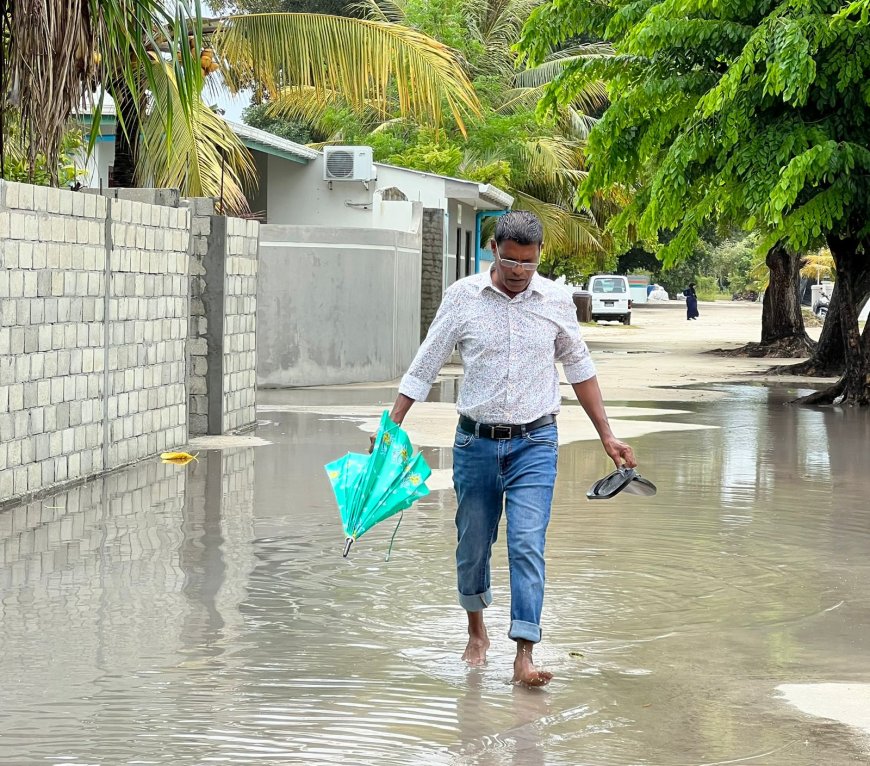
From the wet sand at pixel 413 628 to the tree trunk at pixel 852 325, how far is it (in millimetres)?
6875

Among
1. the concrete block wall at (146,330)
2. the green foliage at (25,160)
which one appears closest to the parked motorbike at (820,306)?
the green foliage at (25,160)

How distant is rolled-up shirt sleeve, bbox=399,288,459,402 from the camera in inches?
240

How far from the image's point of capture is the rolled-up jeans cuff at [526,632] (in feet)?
18.9

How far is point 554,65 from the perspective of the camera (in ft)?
138

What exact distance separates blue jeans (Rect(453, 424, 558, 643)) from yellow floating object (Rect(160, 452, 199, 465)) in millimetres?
6743

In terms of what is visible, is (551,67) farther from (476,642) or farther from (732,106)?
(476,642)

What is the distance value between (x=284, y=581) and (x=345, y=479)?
5.40 feet

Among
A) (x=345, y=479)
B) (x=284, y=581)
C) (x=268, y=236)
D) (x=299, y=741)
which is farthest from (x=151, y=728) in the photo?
(x=268, y=236)

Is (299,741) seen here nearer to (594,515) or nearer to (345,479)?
(345,479)

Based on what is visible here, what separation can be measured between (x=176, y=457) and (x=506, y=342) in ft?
23.4

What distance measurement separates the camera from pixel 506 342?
6012 millimetres

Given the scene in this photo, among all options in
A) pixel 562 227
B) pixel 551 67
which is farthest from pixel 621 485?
pixel 551 67

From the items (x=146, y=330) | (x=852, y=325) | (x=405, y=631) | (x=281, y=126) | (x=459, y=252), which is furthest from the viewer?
(x=281, y=126)

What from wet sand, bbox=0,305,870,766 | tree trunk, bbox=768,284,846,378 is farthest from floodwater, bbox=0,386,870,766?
tree trunk, bbox=768,284,846,378
